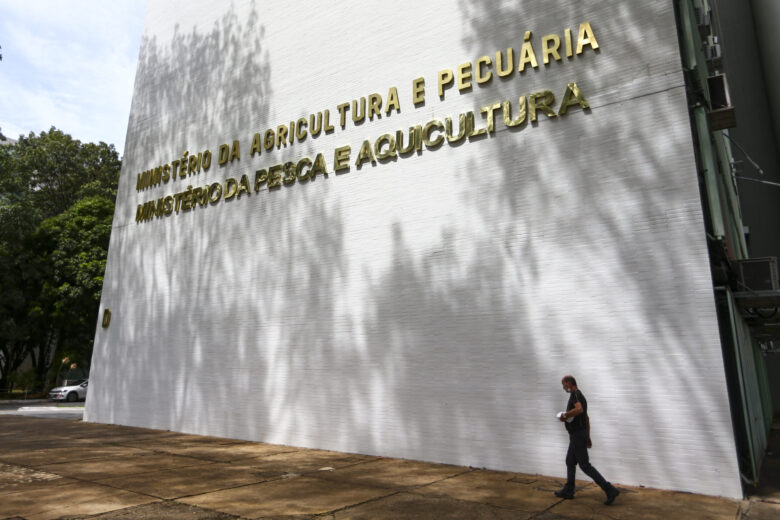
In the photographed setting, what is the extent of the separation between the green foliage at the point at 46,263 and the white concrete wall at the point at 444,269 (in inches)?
551

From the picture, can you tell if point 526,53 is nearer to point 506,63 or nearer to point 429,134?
point 506,63

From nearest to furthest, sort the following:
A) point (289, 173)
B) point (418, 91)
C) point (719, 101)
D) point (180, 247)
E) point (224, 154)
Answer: point (719, 101)
point (418, 91)
point (289, 173)
point (224, 154)
point (180, 247)

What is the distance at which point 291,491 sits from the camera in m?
7.05

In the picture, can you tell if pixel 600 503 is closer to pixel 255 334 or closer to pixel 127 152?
pixel 255 334

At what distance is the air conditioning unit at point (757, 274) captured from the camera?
A: 9055 millimetres

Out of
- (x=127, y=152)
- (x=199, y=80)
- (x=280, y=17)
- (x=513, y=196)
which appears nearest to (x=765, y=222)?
(x=513, y=196)

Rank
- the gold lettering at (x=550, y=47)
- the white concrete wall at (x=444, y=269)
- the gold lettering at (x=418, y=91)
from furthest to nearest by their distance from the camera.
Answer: the gold lettering at (x=418, y=91), the gold lettering at (x=550, y=47), the white concrete wall at (x=444, y=269)

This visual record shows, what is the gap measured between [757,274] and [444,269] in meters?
5.74

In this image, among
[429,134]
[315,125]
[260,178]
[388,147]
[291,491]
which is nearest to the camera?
[291,491]

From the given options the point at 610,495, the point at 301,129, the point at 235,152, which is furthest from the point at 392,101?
the point at 610,495

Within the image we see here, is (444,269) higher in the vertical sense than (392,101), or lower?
lower

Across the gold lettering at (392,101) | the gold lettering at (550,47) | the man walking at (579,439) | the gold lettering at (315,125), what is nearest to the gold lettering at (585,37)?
the gold lettering at (550,47)

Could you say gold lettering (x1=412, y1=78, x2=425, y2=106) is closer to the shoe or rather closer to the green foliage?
the shoe

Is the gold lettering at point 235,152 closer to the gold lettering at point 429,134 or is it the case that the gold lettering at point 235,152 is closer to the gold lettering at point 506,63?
the gold lettering at point 429,134
